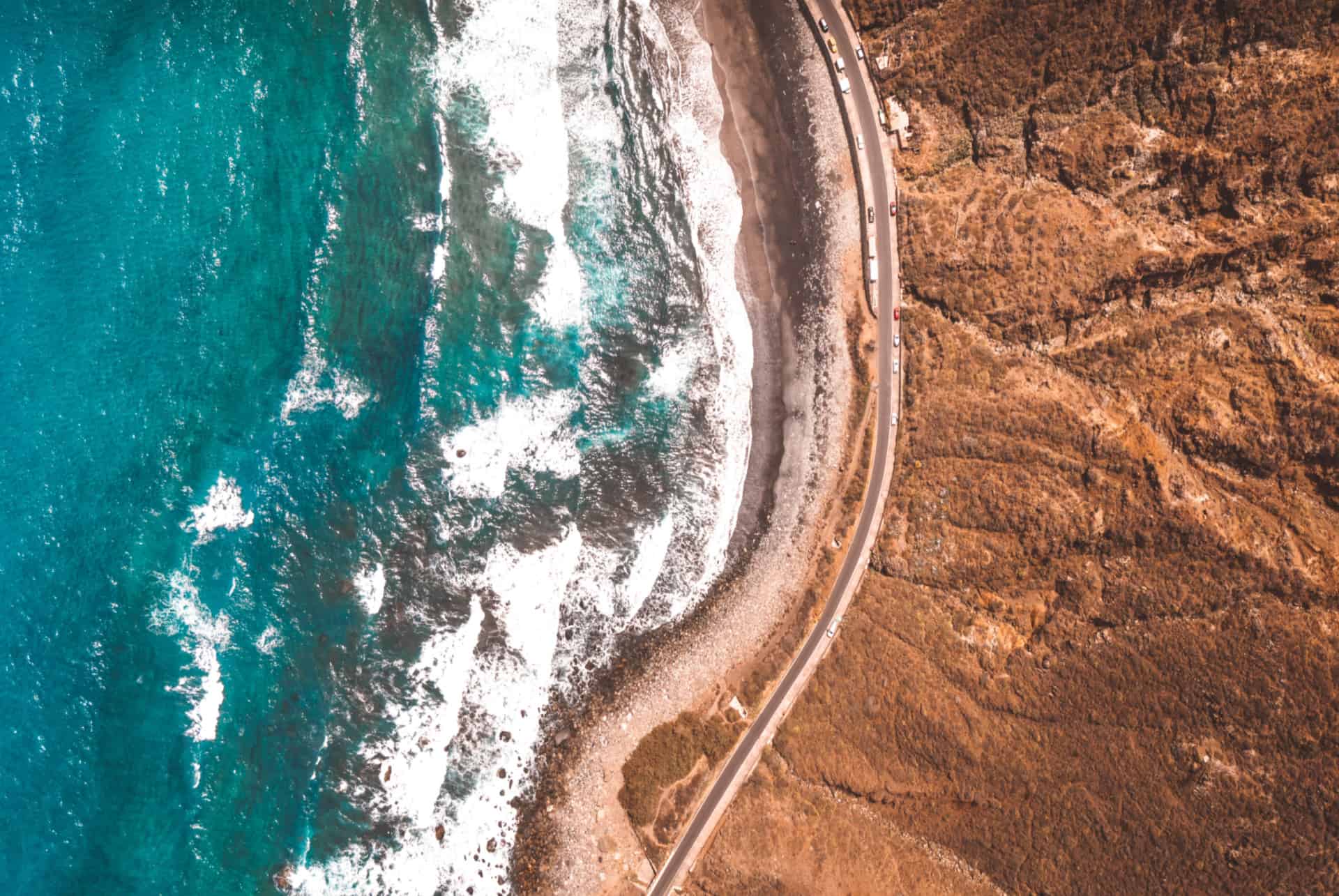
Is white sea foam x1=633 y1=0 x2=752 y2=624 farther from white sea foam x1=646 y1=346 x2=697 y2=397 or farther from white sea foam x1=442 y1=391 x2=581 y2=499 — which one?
white sea foam x1=442 y1=391 x2=581 y2=499

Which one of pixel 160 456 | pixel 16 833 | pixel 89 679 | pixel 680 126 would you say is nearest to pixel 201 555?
pixel 160 456

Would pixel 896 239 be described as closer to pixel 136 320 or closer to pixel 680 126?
pixel 680 126

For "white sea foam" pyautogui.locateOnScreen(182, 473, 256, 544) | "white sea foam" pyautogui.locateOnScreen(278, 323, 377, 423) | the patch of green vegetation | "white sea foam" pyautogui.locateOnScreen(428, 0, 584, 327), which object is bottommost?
the patch of green vegetation

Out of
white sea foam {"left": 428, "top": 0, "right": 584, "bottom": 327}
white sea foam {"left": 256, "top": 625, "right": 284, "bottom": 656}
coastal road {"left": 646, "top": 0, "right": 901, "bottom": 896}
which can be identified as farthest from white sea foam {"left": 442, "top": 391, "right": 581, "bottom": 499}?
coastal road {"left": 646, "top": 0, "right": 901, "bottom": 896}

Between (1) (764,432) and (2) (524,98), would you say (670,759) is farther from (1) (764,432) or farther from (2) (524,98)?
(2) (524,98)

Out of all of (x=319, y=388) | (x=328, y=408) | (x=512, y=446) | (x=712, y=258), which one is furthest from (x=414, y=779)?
(x=712, y=258)

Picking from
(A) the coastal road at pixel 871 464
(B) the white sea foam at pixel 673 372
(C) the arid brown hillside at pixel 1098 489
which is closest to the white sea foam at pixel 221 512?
(B) the white sea foam at pixel 673 372

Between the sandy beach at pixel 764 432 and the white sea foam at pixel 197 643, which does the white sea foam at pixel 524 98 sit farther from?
the white sea foam at pixel 197 643
